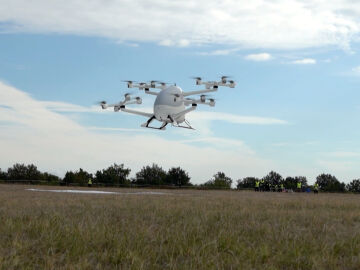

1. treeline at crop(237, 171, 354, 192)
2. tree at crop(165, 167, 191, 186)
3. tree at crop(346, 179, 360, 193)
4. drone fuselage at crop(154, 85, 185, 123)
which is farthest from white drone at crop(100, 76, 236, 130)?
tree at crop(346, 179, 360, 193)

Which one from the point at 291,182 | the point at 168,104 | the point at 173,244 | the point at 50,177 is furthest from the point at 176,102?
the point at 291,182

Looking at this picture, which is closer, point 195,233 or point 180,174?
point 195,233

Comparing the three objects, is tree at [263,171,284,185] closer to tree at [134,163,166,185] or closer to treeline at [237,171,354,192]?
treeline at [237,171,354,192]

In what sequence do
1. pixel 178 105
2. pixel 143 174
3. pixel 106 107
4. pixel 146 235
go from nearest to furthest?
pixel 146 235 → pixel 178 105 → pixel 106 107 → pixel 143 174

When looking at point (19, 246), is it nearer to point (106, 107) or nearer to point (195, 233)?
point (195, 233)

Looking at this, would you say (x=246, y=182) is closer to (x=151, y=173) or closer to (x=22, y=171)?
A: (x=151, y=173)

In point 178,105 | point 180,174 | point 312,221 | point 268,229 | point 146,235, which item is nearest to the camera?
point 146,235

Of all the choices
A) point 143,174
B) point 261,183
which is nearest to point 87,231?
point 261,183
